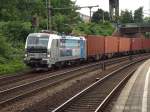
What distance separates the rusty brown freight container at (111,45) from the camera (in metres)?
55.8

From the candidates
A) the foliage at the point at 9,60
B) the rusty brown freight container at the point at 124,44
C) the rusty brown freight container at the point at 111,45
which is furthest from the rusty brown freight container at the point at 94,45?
the rusty brown freight container at the point at 124,44

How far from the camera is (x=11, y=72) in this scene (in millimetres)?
32656

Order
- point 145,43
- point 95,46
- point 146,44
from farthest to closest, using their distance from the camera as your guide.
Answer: point 146,44 < point 145,43 < point 95,46

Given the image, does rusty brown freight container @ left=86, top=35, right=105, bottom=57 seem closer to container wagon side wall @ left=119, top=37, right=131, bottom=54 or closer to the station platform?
container wagon side wall @ left=119, top=37, right=131, bottom=54

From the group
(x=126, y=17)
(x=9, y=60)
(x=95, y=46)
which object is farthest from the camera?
(x=126, y=17)

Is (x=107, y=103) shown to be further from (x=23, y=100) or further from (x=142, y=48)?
(x=142, y=48)

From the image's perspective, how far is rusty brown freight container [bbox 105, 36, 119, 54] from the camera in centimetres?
5578

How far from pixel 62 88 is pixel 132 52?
5380 centimetres

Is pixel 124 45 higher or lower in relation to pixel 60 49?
lower

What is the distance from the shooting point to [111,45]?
193ft

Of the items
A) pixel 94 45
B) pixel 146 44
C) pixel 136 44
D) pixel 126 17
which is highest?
pixel 126 17

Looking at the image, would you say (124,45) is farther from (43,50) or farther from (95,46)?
(43,50)

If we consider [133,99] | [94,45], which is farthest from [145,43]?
[133,99]

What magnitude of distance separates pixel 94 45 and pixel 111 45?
30.9ft
